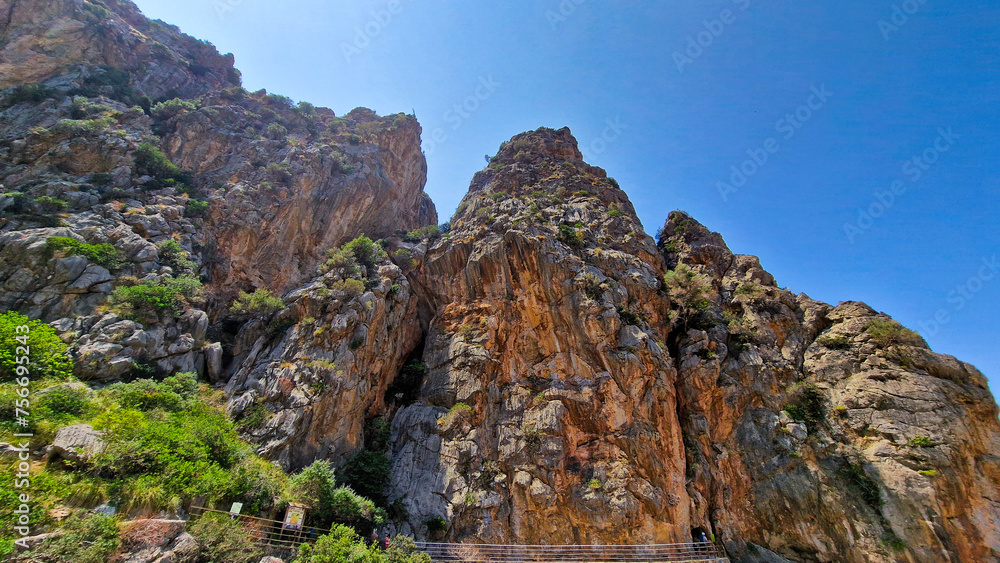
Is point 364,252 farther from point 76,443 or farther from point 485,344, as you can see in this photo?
point 76,443

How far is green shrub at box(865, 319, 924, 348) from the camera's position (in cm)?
2634

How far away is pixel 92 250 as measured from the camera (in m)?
23.0

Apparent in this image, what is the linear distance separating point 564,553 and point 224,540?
17355 millimetres

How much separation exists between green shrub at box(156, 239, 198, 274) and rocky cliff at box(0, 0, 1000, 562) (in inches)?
6.5

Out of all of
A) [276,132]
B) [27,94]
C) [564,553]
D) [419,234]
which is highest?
[276,132]

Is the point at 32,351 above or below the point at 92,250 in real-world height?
below

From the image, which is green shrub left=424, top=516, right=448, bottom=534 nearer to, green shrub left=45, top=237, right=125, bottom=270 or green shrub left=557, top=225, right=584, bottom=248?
green shrub left=557, top=225, right=584, bottom=248

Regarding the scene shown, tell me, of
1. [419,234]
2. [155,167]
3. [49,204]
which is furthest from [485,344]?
[155,167]

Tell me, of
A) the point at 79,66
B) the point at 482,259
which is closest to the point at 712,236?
the point at 482,259

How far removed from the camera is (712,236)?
40.8 metres

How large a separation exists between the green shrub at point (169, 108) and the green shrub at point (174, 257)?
19287mm

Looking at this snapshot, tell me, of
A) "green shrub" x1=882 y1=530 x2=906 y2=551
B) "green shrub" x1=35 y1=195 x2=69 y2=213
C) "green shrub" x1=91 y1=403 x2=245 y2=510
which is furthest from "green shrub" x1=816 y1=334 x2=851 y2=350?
"green shrub" x1=35 y1=195 x2=69 y2=213

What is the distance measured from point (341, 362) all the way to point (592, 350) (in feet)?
59.4

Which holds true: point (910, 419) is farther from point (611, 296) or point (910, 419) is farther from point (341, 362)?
point (341, 362)
